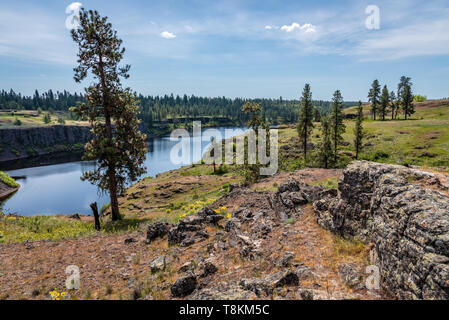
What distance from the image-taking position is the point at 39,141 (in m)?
133

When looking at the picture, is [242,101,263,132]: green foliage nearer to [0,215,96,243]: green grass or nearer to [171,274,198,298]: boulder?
[0,215,96,243]: green grass

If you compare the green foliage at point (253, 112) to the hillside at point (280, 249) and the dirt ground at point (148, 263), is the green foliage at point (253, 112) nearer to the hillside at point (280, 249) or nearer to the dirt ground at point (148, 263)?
the hillside at point (280, 249)

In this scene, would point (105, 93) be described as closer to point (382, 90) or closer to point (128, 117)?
point (128, 117)

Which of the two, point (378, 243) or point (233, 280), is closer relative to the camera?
point (378, 243)

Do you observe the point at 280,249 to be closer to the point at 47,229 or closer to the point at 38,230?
the point at 47,229

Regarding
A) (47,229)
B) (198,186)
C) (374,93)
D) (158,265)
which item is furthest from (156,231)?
(374,93)

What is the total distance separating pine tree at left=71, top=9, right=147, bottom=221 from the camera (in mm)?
21781

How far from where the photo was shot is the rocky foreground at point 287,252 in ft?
21.0

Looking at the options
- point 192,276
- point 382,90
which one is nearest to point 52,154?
point 192,276

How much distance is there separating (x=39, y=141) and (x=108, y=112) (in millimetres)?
143124

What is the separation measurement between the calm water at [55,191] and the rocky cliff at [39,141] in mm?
25760

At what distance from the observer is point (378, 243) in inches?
298

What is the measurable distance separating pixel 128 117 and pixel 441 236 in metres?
23.8
